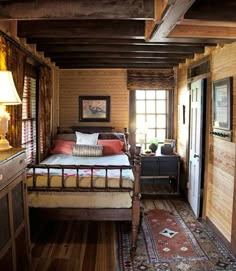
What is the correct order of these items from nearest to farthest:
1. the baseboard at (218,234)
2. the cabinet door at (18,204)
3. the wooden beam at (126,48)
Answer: the cabinet door at (18,204) < the baseboard at (218,234) < the wooden beam at (126,48)

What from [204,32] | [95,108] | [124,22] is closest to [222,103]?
[204,32]

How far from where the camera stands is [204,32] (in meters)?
3.00

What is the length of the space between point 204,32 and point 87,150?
2.68 m

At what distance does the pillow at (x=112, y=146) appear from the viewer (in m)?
5.19

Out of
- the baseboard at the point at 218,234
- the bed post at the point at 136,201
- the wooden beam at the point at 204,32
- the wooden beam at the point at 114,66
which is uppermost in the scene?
the wooden beam at the point at 114,66

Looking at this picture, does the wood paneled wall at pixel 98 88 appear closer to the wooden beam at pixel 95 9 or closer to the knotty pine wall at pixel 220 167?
the knotty pine wall at pixel 220 167

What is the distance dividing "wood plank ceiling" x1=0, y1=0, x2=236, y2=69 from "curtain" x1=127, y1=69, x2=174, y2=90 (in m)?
1.55

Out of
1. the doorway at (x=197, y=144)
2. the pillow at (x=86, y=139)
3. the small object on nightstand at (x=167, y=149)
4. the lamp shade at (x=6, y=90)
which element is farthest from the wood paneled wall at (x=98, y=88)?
the lamp shade at (x=6, y=90)

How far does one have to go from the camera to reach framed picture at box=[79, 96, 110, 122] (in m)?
6.02

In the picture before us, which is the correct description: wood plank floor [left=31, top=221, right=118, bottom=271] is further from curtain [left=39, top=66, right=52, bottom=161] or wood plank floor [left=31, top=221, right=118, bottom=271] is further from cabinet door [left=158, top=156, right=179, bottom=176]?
cabinet door [left=158, top=156, right=179, bottom=176]

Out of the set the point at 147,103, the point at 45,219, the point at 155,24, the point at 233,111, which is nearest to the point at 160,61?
the point at 147,103

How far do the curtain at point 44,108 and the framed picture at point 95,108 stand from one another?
1048 millimetres

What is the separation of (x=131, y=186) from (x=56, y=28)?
1.80 meters

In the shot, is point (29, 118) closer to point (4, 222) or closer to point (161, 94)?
point (4, 222)
